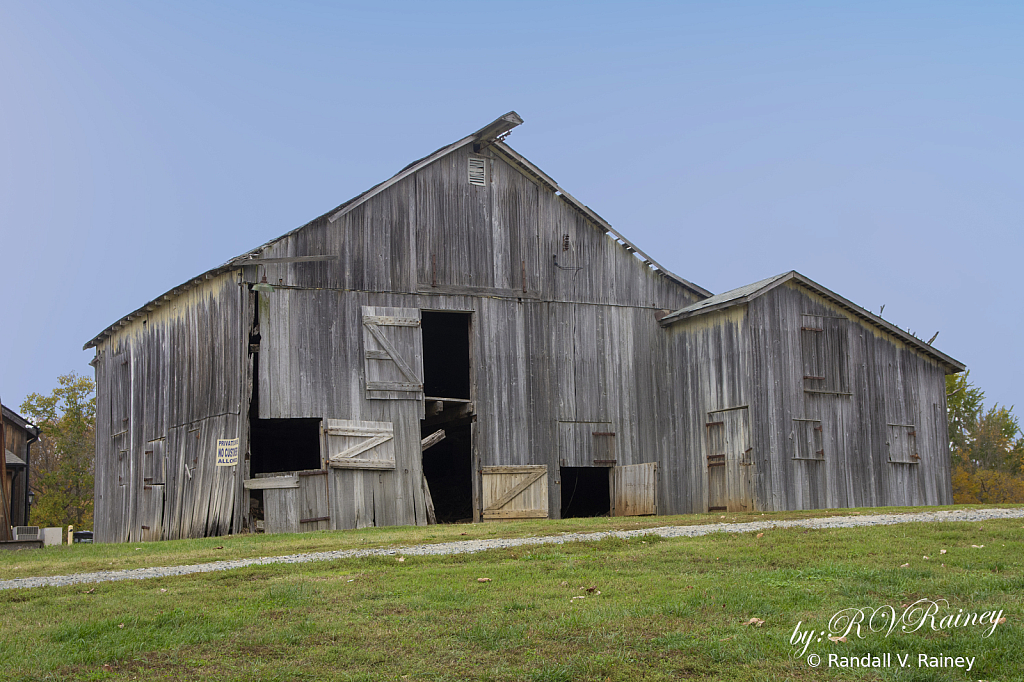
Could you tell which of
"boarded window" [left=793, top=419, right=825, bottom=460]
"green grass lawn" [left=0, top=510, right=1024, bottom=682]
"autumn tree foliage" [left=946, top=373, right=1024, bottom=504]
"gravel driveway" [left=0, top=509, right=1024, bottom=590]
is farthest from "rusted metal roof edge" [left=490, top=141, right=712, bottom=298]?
"autumn tree foliage" [left=946, top=373, right=1024, bottom=504]

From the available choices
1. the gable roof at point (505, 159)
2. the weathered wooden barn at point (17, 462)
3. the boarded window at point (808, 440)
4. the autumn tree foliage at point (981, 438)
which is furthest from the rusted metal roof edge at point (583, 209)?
the autumn tree foliage at point (981, 438)

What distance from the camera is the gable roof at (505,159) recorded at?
24.8 metres

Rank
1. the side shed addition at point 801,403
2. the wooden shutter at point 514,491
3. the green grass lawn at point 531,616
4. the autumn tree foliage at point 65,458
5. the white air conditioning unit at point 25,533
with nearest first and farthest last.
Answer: the green grass lawn at point 531,616
the white air conditioning unit at point 25,533
the side shed addition at point 801,403
the wooden shutter at point 514,491
the autumn tree foliage at point 65,458

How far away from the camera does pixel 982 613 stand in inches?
360

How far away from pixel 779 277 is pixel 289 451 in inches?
647

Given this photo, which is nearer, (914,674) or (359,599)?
(914,674)

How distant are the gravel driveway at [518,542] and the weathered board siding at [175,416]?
9080mm

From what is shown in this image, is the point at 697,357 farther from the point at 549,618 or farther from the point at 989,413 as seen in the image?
the point at 989,413

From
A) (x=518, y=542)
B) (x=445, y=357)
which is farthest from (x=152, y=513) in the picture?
(x=518, y=542)

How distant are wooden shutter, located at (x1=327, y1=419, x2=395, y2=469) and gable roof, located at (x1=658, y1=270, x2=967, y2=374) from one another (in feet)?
28.5

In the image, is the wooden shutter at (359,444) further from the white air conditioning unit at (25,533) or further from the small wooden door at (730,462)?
the small wooden door at (730,462)

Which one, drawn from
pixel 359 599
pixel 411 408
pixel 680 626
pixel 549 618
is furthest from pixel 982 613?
pixel 411 408

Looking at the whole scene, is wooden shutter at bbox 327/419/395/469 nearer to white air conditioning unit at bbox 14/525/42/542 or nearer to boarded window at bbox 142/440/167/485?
boarded window at bbox 142/440/167/485

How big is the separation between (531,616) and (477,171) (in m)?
19.3
